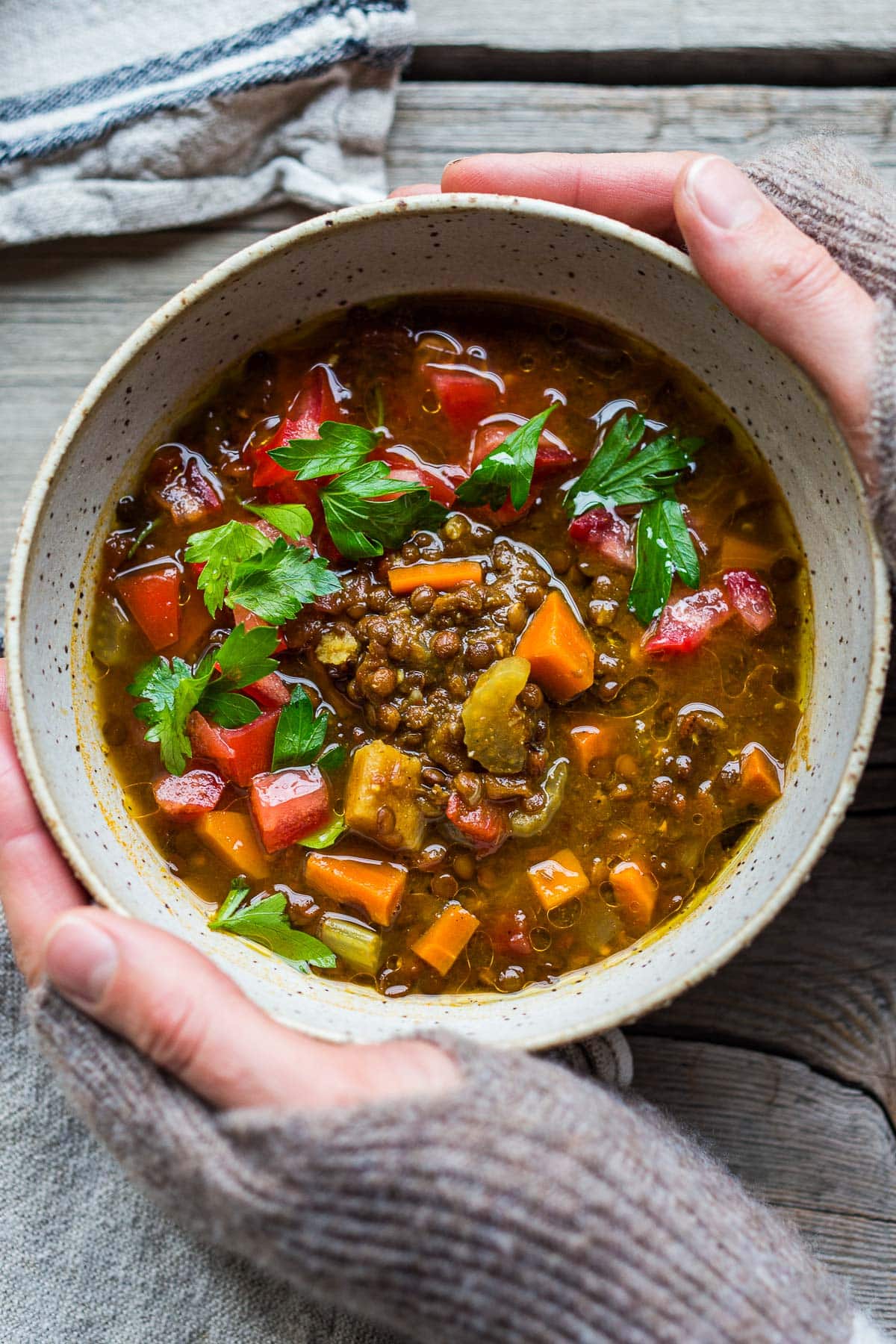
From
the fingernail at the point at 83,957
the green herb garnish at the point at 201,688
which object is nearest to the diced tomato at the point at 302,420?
the green herb garnish at the point at 201,688

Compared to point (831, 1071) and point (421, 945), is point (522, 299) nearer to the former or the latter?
point (421, 945)

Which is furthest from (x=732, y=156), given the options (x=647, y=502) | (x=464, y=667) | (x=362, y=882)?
(x=362, y=882)

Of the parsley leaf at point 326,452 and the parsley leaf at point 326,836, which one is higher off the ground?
the parsley leaf at point 326,452

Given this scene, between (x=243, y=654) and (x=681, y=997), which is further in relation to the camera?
(x=681, y=997)

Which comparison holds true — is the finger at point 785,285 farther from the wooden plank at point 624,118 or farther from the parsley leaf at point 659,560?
the wooden plank at point 624,118

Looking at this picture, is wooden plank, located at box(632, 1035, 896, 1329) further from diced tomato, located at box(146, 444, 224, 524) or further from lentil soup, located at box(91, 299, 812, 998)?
diced tomato, located at box(146, 444, 224, 524)

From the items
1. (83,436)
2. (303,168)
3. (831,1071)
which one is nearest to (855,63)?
(303,168)

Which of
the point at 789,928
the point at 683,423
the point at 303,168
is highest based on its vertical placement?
the point at 303,168
